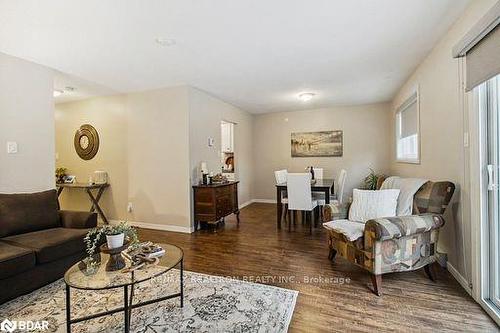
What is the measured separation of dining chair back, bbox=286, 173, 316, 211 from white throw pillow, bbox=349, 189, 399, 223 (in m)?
1.32

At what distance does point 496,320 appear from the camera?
1.74m

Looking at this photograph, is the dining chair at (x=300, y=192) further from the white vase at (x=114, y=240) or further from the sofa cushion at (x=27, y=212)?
the sofa cushion at (x=27, y=212)

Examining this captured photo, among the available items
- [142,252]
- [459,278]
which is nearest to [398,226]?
[459,278]

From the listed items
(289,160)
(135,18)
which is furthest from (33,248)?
(289,160)

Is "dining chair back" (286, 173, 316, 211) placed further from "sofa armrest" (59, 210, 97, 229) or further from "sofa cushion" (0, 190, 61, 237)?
"sofa cushion" (0, 190, 61, 237)

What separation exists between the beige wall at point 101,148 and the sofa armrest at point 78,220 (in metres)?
1.70

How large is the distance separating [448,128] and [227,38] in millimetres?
2452

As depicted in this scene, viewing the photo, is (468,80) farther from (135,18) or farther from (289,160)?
(289,160)

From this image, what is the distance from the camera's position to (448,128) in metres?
2.51

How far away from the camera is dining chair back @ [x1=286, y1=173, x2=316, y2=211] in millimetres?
4043

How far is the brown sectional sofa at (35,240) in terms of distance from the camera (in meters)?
2.04

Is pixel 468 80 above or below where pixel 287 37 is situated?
Result: below

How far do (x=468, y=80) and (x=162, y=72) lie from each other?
3.45 meters

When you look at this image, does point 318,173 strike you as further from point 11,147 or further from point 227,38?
point 11,147
